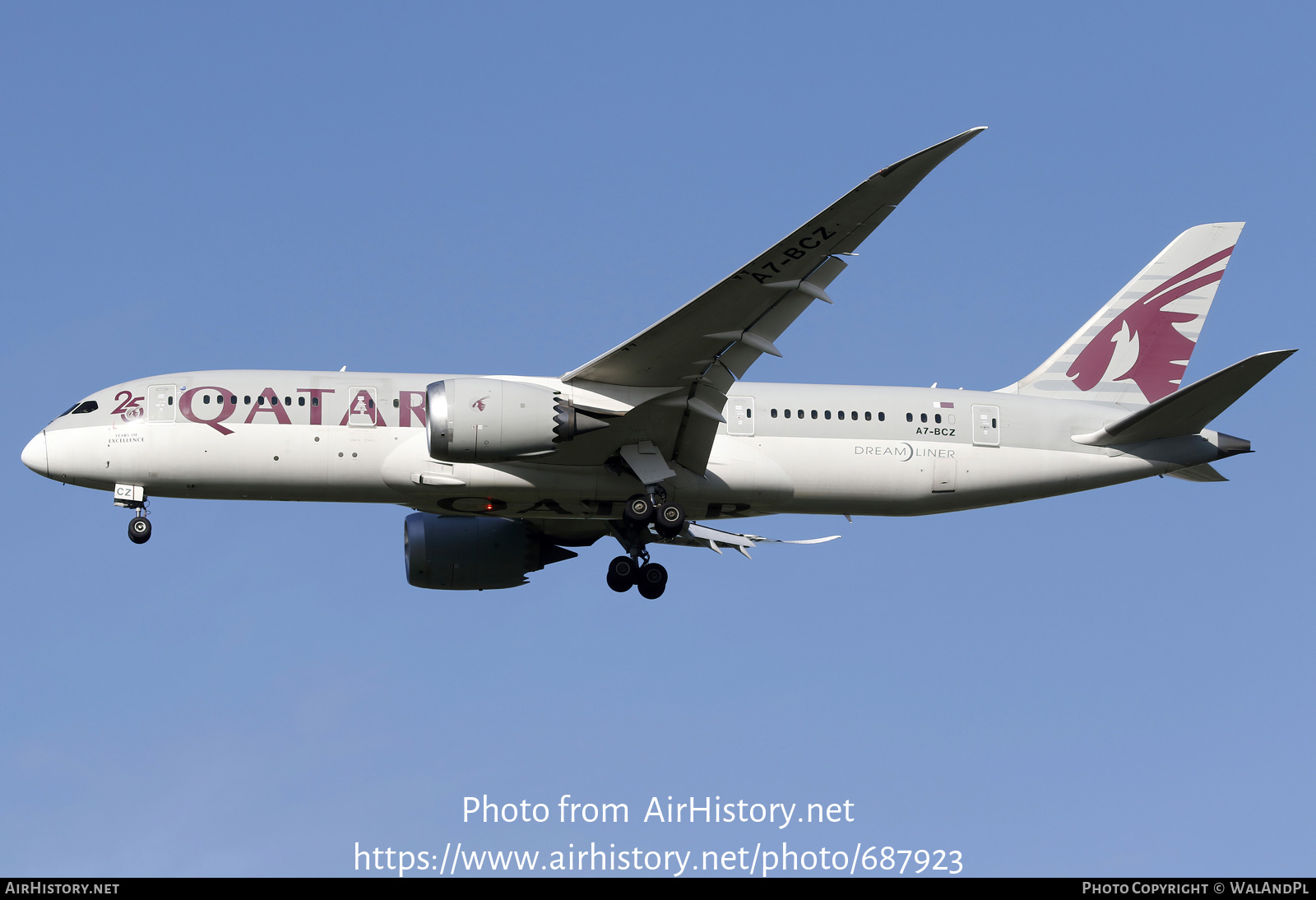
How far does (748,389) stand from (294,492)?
9.70 meters

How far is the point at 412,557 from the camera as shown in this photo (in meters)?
34.3

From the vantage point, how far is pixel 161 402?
1183 inches

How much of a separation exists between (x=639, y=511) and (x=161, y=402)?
1000cm

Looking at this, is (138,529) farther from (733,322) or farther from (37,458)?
(733,322)

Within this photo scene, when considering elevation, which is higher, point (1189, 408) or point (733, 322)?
point (733, 322)

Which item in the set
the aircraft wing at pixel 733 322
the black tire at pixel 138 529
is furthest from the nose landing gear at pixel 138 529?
the aircraft wing at pixel 733 322

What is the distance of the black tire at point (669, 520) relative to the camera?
29906 mm

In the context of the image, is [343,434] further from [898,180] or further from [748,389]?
[898,180]

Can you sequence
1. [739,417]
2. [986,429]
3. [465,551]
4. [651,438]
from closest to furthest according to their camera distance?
[651,438] → [739,417] → [986,429] → [465,551]

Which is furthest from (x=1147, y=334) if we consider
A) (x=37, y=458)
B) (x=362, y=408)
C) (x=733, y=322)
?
(x=37, y=458)

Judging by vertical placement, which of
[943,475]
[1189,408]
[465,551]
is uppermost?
[1189,408]

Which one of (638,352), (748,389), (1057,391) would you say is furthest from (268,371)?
(1057,391)

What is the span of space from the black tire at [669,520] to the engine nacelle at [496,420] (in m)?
2.47

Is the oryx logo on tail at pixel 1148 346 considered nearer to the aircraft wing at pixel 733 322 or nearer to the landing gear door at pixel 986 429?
the landing gear door at pixel 986 429
